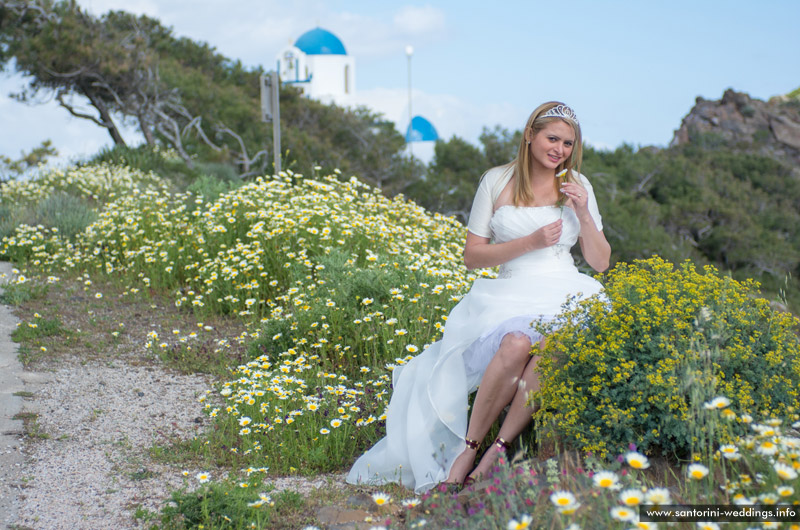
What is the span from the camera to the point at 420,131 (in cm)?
3791

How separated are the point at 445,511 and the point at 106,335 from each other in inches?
191

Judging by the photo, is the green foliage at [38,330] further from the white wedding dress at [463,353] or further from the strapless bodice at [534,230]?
the strapless bodice at [534,230]

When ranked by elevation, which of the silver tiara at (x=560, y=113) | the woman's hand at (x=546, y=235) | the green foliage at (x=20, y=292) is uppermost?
the silver tiara at (x=560, y=113)

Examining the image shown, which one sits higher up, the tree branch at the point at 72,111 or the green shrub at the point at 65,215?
the tree branch at the point at 72,111

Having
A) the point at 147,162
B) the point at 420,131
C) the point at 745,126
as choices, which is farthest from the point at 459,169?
the point at 745,126

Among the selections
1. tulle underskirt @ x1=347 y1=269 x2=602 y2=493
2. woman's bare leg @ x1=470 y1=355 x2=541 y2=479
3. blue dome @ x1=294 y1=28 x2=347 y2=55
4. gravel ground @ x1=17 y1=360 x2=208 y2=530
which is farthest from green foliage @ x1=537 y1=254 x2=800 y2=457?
blue dome @ x1=294 y1=28 x2=347 y2=55

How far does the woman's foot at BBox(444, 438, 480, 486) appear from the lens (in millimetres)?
3479

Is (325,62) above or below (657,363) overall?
above

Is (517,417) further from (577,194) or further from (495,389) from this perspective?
(577,194)

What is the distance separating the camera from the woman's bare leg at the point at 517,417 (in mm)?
3441

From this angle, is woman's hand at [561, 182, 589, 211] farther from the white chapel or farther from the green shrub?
the white chapel

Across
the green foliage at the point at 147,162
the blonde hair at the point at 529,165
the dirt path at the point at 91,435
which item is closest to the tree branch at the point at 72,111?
the green foliage at the point at 147,162

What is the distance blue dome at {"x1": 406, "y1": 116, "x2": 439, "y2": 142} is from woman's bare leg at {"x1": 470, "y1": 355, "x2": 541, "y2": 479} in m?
34.1

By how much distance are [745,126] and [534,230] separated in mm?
34170
